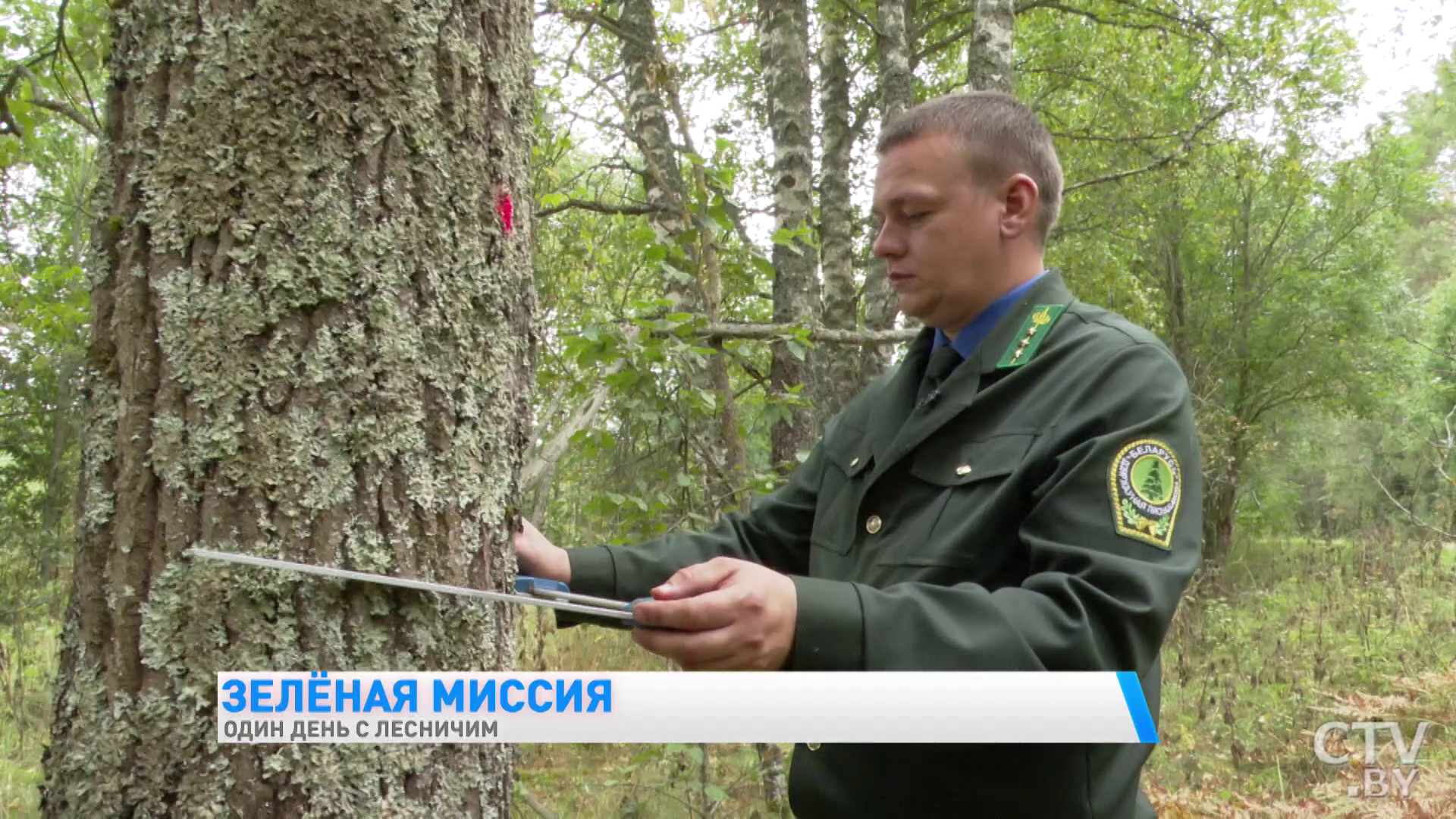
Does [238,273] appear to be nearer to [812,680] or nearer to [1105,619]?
[812,680]

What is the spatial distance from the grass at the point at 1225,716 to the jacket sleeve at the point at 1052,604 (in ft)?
6.90

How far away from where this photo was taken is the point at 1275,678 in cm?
604

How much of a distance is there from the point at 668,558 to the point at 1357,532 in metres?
11.9

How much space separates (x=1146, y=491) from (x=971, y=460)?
0.32m

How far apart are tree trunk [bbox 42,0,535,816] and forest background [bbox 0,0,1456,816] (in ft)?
0.98

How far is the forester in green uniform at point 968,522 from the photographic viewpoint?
1.27 metres

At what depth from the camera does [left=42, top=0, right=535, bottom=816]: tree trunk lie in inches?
47.1

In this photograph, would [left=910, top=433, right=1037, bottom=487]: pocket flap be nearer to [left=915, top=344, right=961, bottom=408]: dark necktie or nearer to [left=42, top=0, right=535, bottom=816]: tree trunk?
[left=915, top=344, right=961, bottom=408]: dark necktie

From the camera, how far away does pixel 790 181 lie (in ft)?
19.4

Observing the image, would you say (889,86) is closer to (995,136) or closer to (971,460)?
(995,136)

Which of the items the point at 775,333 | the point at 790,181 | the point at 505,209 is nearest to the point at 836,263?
the point at 790,181

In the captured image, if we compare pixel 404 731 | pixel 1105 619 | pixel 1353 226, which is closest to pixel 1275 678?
pixel 1105 619

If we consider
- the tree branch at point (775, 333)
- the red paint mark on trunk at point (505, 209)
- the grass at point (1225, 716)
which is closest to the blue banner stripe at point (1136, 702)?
the red paint mark on trunk at point (505, 209)

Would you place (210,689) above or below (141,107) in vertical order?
below
